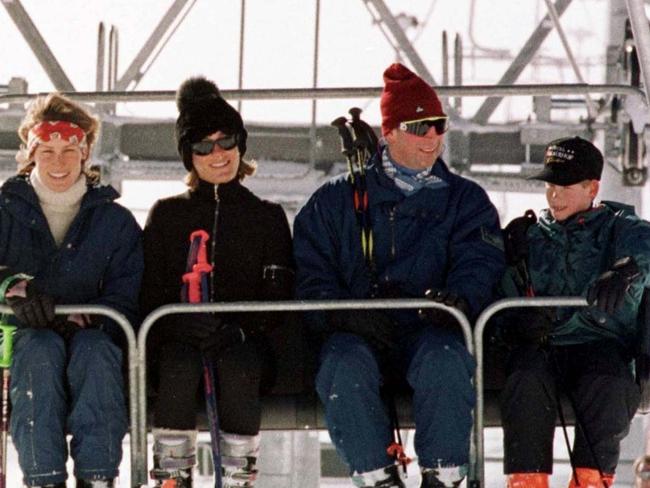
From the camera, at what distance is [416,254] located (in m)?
6.08

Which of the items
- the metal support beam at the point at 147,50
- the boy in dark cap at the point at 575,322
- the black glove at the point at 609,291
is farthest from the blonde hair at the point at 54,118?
the metal support beam at the point at 147,50

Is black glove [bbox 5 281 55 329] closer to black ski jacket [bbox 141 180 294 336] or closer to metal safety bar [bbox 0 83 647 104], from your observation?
black ski jacket [bbox 141 180 294 336]

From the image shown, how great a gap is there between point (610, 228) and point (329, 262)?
0.96 meters

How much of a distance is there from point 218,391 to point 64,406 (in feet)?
1.63

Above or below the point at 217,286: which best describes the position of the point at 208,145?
above

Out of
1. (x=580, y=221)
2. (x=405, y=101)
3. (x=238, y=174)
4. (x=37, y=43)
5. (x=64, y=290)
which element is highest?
(x=37, y=43)

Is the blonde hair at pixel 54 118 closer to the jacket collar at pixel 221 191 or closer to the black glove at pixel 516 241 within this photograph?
the jacket collar at pixel 221 191

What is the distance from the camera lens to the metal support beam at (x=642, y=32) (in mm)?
6129

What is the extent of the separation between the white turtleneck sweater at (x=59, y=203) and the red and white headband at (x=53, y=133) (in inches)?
4.3

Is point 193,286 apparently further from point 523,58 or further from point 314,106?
point 523,58

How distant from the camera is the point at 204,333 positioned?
5.93 m

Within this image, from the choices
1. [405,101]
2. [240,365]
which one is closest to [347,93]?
[405,101]

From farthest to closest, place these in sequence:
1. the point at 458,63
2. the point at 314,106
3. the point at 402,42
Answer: the point at 458,63, the point at 314,106, the point at 402,42

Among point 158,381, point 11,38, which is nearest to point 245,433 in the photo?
point 158,381
